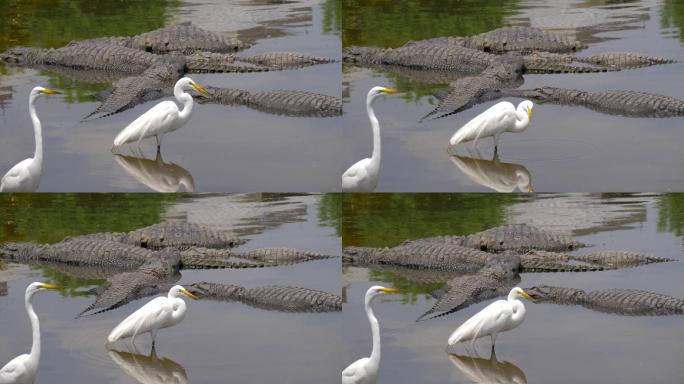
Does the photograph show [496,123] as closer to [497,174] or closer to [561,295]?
[497,174]

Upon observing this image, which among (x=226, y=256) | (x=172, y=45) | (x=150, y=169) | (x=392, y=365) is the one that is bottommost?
(x=392, y=365)

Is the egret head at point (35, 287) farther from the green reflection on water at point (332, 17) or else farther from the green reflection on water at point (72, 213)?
the green reflection on water at point (332, 17)

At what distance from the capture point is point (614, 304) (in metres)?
7.70

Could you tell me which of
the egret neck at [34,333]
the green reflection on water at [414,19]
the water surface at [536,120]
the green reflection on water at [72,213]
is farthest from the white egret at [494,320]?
the egret neck at [34,333]

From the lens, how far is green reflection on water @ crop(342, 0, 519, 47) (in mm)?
8016

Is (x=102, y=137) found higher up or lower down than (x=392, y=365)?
higher up

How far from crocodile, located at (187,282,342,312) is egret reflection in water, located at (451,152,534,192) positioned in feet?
3.39

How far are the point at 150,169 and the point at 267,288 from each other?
3.14 feet

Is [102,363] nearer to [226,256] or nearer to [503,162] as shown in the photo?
[226,256]

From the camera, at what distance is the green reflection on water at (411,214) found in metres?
7.65

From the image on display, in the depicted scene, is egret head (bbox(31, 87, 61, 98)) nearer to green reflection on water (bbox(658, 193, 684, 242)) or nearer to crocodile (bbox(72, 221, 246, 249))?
crocodile (bbox(72, 221, 246, 249))

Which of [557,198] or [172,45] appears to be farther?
[172,45]

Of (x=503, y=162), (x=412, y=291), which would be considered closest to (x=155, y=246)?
(x=412, y=291)

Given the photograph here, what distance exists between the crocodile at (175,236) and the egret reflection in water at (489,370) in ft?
4.84
